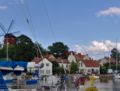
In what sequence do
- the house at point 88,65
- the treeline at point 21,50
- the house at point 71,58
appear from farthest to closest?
1. the house at point 88,65
2. the house at point 71,58
3. the treeline at point 21,50

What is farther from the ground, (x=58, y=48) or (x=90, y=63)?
(x=58, y=48)

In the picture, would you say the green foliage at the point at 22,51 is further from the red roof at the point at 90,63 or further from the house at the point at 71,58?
the red roof at the point at 90,63

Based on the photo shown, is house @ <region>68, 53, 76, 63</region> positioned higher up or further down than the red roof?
higher up

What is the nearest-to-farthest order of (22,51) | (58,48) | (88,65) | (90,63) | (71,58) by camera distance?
(22,51) < (58,48) < (88,65) < (71,58) < (90,63)

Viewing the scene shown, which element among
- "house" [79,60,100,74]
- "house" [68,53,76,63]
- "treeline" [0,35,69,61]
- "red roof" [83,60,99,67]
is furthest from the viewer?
"red roof" [83,60,99,67]

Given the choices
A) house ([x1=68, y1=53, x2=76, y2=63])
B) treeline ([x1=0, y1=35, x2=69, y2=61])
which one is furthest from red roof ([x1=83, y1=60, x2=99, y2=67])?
treeline ([x1=0, y1=35, x2=69, y2=61])

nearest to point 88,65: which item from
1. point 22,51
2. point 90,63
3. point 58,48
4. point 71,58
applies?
point 90,63

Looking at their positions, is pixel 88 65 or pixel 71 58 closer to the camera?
pixel 88 65

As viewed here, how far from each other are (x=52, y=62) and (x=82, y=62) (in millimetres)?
34118

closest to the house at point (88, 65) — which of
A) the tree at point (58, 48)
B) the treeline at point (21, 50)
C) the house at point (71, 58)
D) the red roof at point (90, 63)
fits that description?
the red roof at point (90, 63)

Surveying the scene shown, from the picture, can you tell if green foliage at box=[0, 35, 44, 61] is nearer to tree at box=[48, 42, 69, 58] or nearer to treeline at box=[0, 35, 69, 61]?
treeline at box=[0, 35, 69, 61]

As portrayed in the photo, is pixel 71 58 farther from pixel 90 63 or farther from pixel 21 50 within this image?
pixel 21 50

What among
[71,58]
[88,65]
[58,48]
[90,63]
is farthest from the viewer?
[90,63]

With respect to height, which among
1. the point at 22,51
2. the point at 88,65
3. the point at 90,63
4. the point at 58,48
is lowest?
the point at 88,65
